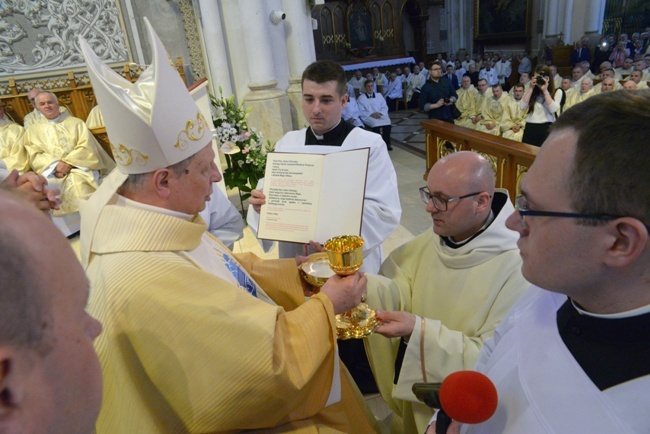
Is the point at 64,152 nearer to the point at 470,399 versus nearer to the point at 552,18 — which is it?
the point at 470,399

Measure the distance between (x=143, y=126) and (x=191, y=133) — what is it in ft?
0.62

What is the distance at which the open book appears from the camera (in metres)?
2.37

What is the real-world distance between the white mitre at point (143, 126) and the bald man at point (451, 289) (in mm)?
1107

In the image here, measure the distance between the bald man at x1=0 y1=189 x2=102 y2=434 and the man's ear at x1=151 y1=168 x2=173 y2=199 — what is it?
0.98 m

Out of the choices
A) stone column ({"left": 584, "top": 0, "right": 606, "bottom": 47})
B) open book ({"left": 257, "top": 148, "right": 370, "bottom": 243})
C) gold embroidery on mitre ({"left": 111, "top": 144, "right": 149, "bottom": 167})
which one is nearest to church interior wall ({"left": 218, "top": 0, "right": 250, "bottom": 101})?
open book ({"left": 257, "top": 148, "right": 370, "bottom": 243})

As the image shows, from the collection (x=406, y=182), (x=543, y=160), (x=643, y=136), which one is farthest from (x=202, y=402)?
(x=406, y=182)

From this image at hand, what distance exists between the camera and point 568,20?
666 inches

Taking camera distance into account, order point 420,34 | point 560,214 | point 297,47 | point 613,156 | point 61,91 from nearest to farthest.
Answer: point 613,156
point 560,214
point 61,91
point 297,47
point 420,34

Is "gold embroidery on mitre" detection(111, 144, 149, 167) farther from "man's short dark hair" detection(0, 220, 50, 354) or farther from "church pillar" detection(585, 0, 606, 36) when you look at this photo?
"church pillar" detection(585, 0, 606, 36)

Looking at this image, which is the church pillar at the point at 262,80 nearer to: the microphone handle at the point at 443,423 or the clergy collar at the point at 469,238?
the clergy collar at the point at 469,238

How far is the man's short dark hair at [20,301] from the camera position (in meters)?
0.55

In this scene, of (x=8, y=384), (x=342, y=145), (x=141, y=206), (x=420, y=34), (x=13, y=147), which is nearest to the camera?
(x=8, y=384)

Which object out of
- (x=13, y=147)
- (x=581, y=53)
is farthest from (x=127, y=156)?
(x=581, y=53)

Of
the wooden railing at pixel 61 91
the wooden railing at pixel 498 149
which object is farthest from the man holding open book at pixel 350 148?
the wooden railing at pixel 61 91
